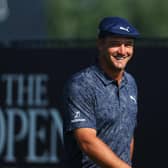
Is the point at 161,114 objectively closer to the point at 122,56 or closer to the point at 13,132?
the point at 13,132

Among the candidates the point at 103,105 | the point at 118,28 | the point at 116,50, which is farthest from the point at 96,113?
the point at 118,28

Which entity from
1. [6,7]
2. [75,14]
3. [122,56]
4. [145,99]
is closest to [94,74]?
[122,56]

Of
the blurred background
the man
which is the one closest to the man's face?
the man

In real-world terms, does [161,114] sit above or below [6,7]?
below

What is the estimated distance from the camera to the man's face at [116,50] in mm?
5316

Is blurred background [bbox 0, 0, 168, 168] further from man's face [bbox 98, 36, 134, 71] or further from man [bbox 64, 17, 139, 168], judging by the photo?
man's face [bbox 98, 36, 134, 71]

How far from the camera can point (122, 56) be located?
5.32 m

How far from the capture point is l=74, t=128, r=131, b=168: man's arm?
5133mm

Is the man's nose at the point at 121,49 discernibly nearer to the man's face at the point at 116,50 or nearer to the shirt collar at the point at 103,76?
the man's face at the point at 116,50

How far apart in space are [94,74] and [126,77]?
34 cm

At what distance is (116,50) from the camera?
5328 millimetres

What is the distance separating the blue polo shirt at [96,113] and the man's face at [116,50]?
116 millimetres

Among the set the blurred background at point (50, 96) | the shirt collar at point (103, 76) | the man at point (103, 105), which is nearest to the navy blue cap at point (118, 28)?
the man at point (103, 105)

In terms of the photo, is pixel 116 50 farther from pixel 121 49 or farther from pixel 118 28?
pixel 118 28
